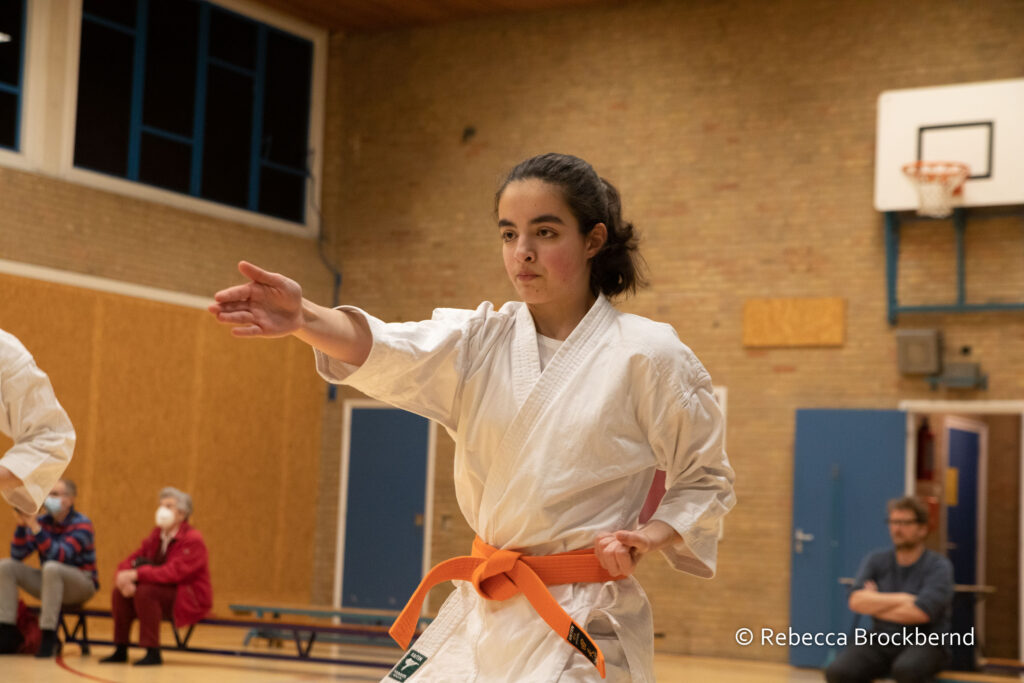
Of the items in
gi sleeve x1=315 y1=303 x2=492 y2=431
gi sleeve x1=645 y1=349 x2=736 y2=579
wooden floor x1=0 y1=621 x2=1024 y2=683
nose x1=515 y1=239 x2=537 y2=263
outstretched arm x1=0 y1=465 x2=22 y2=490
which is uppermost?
nose x1=515 y1=239 x2=537 y2=263

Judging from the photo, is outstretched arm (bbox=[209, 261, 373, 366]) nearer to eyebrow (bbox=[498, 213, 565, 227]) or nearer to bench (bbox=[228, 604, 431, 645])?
eyebrow (bbox=[498, 213, 565, 227])

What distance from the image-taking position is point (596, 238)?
99.6 inches

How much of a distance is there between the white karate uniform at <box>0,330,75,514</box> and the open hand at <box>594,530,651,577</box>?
8.33ft

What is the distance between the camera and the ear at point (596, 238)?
251 cm

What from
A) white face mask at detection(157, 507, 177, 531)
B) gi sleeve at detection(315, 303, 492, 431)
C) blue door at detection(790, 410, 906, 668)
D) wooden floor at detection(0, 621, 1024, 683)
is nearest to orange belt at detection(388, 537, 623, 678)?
gi sleeve at detection(315, 303, 492, 431)

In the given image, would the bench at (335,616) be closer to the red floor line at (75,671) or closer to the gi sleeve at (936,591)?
the red floor line at (75,671)

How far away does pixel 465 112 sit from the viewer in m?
13.8

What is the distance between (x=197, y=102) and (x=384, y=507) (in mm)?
4836

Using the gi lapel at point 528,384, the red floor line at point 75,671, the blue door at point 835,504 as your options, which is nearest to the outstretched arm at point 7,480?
the gi lapel at point 528,384

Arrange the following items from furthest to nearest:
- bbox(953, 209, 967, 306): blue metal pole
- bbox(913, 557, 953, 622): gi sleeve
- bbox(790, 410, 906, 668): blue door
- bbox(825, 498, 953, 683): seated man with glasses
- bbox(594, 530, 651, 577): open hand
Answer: bbox(790, 410, 906, 668): blue door
bbox(953, 209, 967, 306): blue metal pole
bbox(913, 557, 953, 622): gi sleeve
bbox(825, 498, 953, 683): seated man with glasses
bbox(594, 530, 651, 577): open hand

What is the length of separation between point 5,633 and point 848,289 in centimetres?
791

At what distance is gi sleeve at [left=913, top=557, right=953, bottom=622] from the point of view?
24.8 feet

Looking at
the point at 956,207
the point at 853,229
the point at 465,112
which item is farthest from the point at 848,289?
the point at 465,112

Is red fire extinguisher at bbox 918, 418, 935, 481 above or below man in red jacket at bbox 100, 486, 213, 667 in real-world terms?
above
